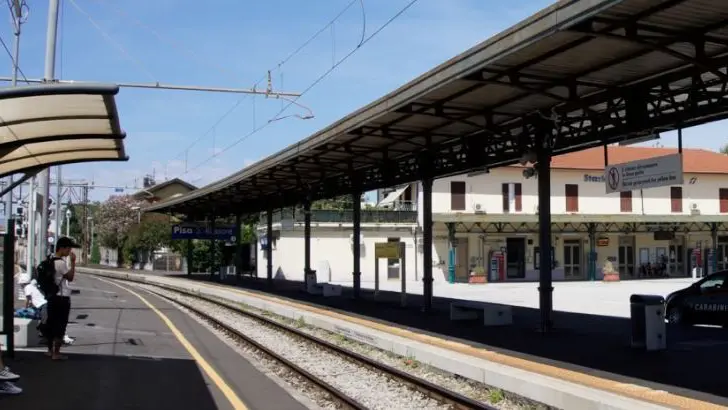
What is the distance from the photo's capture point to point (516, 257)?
1860 inches

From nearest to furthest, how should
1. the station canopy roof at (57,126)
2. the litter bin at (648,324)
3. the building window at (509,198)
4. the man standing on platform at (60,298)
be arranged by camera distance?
the station canopy roof at (57,126), the man standing on platform at (60,298), the litter bin at (648,324), the building window at (509,198)

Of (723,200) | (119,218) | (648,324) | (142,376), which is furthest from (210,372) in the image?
(119,218)

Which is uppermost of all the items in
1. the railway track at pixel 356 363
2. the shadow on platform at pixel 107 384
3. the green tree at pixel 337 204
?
the green tree at pixel 337 204

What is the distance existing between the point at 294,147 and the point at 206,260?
148ft

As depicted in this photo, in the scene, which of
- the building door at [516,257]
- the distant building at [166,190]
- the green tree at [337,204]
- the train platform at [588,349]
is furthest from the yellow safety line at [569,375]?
the distant building at [166,190]

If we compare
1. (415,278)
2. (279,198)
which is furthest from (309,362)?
(415,278)

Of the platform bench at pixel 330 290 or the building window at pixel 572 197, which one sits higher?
the building window at pixel 572 197

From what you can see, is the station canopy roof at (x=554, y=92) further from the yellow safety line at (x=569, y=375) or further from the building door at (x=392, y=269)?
the building door at (x=392, y=269)

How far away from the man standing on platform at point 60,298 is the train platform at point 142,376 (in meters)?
0.43

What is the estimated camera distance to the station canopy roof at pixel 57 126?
7.06 m

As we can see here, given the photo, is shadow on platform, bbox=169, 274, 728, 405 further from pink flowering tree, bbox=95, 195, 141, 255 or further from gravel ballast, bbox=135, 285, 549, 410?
pink flowering tree, bbox=95, 195, 141, 255

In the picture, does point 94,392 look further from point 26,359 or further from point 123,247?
point 123,247

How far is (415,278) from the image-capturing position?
46906 millimetres

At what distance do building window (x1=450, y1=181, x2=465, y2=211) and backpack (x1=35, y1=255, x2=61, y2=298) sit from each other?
36536 mm
